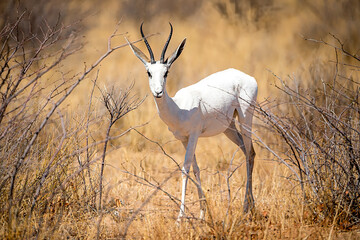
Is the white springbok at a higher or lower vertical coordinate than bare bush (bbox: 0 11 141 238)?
higher

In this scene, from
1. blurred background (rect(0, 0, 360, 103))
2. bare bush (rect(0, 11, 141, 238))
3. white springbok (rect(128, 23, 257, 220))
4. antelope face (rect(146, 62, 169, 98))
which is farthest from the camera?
blurred background (rect(0, 0, 360, 103))

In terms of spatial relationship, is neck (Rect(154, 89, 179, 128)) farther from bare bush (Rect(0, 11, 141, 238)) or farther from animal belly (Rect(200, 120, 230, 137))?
bare bush (Rect(0, 11, 141, 238))

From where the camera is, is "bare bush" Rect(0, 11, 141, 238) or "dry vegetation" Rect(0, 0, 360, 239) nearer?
"bare bush" Rect(0, 11, 141, 238)

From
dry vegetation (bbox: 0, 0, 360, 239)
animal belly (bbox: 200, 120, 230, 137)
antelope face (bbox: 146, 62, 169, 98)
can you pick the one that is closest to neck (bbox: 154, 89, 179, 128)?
antelope face (bbox: 146, 62, 169, 98)

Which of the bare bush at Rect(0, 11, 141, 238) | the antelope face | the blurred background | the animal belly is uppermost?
the blurred background

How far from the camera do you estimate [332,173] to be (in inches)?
142

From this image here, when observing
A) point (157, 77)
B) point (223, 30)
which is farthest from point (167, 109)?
point (223, 30)

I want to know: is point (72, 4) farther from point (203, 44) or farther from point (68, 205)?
point (68, 205)

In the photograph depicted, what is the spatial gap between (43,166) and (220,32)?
Result: 9959mm

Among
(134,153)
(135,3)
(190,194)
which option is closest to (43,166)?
(190,194)

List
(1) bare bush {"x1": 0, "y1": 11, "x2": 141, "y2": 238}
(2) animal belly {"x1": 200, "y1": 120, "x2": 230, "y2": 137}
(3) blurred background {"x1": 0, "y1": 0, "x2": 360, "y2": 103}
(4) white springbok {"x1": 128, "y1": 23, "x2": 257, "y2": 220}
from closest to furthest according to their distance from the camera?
(1) bare bush {"x1": 0, "y1": 11, "x2": 141, "y2": 238}
(4) white springbok {"x1": 128, "y1": 23, "x2": 257, "y2": 220}
(2) animal belly {"x1": 200, "y1": 120, "x2": 230, "y2": 137}
(3) blurred background {"x1": 0, "y1": 0, "x2": 360, "y2": 103}

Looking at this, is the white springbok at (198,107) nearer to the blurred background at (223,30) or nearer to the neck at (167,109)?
the neck at (167,109)

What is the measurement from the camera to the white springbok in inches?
160

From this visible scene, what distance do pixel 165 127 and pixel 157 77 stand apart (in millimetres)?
4782
